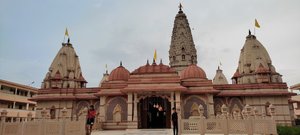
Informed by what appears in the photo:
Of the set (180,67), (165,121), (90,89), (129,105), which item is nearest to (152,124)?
(165,121)

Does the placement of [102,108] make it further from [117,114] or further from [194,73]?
[194,73]

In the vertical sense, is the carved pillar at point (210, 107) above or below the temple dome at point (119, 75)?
below

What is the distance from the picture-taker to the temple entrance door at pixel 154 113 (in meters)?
23.0

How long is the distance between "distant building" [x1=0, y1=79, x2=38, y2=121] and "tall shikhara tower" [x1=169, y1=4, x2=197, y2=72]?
83.1ft

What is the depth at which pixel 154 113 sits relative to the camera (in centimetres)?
2530

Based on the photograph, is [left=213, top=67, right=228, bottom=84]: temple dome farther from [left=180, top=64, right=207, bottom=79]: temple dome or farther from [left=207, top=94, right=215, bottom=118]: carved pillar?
[left=207, top=94, right=215, bottom=118]: carved pillar

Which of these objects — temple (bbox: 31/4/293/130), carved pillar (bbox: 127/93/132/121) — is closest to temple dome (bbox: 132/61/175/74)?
temple (bbox: 31/4/293/130)

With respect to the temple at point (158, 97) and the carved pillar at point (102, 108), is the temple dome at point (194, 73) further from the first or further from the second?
the carved pillar at point (102, 108)

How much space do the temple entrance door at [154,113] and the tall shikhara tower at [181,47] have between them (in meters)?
16.4

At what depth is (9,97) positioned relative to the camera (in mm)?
38812

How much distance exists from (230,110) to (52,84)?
22.2 meters

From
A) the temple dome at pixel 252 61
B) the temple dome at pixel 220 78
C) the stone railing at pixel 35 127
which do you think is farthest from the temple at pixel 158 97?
the temple dome at pixel 220 78

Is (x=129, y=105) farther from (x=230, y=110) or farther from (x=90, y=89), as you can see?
A: (x=230, y=110)

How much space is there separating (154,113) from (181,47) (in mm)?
19138
